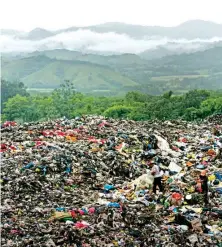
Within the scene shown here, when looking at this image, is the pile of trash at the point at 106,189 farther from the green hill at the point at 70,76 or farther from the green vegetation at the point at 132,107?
the green hill at the point at 70,76

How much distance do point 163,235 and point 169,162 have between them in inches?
196

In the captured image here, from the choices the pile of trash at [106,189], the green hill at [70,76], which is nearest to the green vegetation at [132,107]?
the pile of trash at [106,189]

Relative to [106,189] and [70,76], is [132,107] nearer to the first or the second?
[106,189]

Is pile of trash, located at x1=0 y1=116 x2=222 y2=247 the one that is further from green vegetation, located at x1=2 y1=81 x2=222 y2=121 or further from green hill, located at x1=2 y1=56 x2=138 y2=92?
green hill, located at x1=2 y1=56 x2=138 y2=92

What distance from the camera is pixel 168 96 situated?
171 feet

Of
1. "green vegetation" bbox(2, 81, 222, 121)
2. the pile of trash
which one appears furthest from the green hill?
the pile of trash

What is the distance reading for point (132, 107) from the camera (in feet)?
161

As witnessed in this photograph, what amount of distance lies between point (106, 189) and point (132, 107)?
3824 centimetres

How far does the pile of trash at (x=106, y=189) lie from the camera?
7.99 metres

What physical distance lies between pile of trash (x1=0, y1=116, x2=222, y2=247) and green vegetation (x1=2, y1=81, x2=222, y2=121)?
75.7 feet

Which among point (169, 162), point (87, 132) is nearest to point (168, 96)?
point (87, 132)

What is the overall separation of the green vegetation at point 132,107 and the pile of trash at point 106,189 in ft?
75.7

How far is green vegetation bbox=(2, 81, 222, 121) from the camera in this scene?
41.0 m

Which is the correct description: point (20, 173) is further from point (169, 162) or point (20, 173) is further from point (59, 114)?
point (59, 114)
